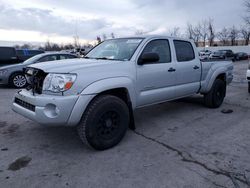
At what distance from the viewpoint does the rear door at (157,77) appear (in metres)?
3.95

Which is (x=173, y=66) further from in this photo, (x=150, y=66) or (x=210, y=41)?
(x=210, y=41)

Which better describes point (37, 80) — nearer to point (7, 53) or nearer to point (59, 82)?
point (59, 82)

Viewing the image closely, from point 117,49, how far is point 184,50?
65.5 inches

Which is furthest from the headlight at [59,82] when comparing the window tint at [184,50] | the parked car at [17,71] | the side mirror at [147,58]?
the parked car at [17,71]

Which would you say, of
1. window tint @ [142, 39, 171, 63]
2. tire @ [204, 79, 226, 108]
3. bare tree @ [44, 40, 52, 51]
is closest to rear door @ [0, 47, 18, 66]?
window tint @ [142, 39, 171, 63]

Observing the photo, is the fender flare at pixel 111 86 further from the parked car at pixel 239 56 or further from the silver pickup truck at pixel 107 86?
the parked car at pixel 239 56

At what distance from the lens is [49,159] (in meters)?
3.23

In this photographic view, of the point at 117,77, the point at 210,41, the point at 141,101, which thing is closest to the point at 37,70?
the point at 117,77

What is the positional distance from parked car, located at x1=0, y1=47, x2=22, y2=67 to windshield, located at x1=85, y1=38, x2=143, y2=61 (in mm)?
8519

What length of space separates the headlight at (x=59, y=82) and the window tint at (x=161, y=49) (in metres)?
1.69

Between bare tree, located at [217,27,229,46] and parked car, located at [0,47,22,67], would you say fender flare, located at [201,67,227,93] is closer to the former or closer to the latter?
parked car, located at [0,47,22,67]

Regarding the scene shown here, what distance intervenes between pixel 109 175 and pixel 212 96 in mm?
3961

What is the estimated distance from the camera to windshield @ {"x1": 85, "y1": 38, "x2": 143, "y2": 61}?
4027 mm

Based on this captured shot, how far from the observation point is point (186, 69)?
4.83 meters
